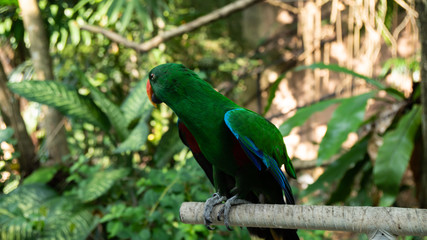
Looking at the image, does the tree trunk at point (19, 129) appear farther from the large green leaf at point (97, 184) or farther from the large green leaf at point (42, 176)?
the large green leaf at point (97, 184)

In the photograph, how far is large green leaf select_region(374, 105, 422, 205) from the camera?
5.82 ft

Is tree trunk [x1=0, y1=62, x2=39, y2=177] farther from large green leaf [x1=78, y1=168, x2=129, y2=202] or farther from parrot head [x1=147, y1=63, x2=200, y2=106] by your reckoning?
parrot head [x1=147, y1=63, x2=200, y2=106]

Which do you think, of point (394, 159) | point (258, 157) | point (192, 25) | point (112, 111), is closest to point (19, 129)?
point (112, 111)

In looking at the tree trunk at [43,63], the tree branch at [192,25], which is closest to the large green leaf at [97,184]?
the tree trunk at [43,63]

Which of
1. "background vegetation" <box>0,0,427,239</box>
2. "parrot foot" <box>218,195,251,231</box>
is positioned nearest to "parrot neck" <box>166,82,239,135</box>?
"parrot foot" <box>218,195,251,231</box>

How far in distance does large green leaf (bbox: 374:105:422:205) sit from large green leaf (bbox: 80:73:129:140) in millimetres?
1348

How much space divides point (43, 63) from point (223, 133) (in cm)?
187

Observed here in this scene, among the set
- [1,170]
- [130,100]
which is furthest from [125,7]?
[1,170]

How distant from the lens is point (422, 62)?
57.9 inches

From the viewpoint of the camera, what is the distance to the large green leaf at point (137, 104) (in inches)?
90.3

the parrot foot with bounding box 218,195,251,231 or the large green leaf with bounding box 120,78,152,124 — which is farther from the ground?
the parrot foot with bounding box 218,195,251,231

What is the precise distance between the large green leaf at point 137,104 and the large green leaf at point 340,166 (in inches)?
40.0

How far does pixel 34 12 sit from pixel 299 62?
2656 millimetres

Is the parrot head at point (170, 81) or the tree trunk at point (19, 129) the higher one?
the parrot head at point (170, 81)
